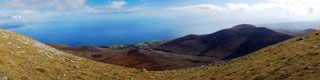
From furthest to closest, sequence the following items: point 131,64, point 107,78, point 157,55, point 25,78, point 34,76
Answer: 1. point 157,55
2. point 131,64
3. point 107,78
4. point 34,76
5. point 25,78

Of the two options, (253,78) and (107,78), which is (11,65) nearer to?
(107,78)

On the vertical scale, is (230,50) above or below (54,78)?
below

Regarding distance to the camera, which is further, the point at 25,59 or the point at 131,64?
the point at 131,64

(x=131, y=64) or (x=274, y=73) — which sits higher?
(x=274, y=73)

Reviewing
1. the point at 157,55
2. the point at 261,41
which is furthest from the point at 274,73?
the point at 261,41

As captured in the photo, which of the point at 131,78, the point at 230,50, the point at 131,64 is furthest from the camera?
the point at 230,50

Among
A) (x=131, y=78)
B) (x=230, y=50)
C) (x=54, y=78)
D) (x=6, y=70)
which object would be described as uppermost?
(x=6, y=70)

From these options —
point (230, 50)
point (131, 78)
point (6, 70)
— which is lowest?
point (230, 50)

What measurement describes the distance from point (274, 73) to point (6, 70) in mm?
30734

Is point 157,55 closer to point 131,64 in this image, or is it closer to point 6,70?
point 131,64

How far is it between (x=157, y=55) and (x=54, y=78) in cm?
11214

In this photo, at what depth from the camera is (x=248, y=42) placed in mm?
181250

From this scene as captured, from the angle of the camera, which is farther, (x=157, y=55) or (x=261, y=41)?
(x=261, y=41)

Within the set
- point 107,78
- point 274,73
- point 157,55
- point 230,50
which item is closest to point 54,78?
point 107,78
